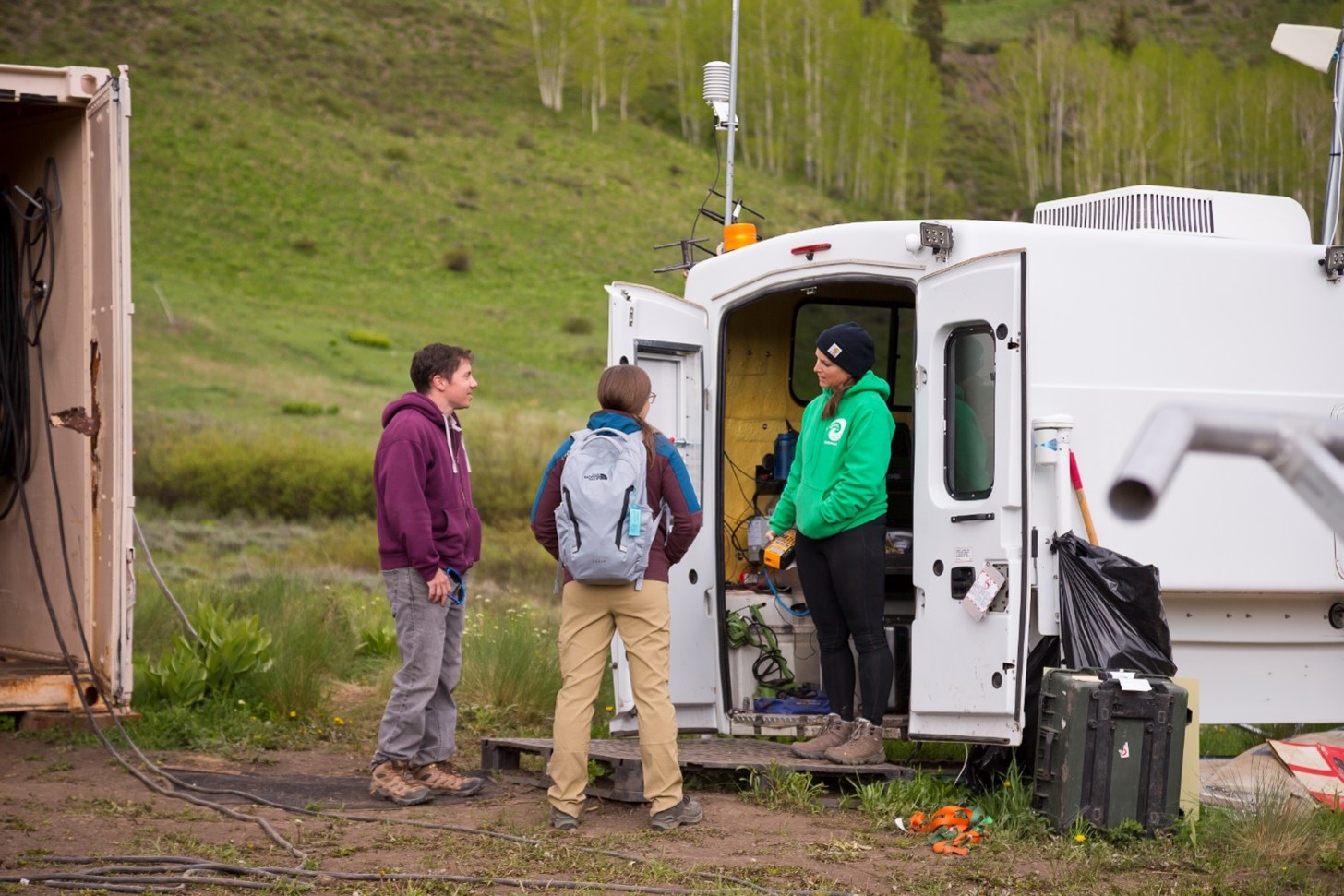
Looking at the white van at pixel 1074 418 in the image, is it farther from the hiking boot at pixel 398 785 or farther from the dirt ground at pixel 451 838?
the hiking boot at pixel 398 785

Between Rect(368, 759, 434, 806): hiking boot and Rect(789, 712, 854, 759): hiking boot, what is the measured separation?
1.61m

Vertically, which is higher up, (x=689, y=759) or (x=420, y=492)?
(x=420, y=492)

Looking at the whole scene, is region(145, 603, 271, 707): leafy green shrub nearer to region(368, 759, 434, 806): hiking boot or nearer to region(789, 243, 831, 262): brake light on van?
region(368, 759, 434, 806): hiking boot

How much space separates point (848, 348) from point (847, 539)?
0.84 m

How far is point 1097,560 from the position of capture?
5.36m

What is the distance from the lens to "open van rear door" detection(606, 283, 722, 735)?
6.78 m

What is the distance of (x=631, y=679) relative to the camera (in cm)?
549

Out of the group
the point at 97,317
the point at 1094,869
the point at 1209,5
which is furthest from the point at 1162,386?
the point at 1209,5

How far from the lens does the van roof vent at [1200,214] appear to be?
6.35m

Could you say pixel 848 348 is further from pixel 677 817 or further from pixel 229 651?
pixel 229 651

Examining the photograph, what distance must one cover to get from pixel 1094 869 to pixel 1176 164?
57.0m

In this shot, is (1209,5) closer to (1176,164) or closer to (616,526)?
(1176,164)

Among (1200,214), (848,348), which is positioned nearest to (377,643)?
(848,348)

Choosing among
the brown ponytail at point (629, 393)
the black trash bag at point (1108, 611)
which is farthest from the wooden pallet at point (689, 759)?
the brown ponytail at point (629, 393)
